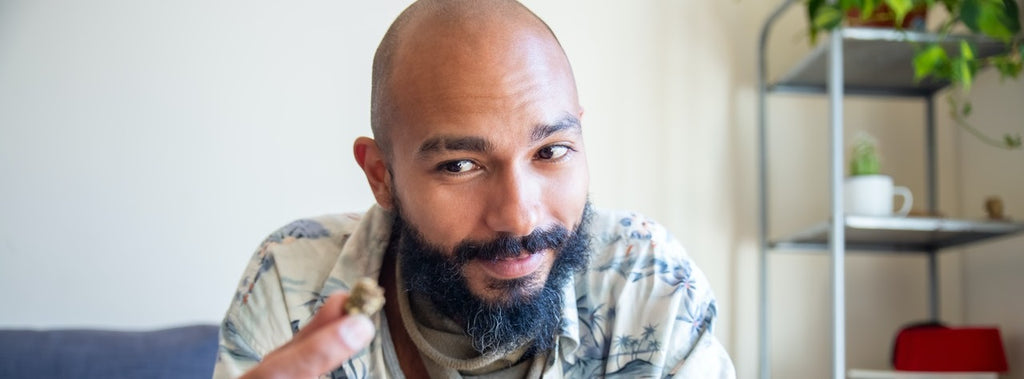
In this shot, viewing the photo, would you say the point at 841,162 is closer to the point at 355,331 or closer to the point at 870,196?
the point at 870,196

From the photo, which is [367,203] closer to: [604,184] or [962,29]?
[604,184]

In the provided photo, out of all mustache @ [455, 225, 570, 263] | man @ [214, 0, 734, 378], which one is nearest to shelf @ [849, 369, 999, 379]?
→ man @ [214, 0, 734, 378]

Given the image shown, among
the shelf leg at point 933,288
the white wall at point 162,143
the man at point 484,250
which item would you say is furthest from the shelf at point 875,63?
the man at point 484,250

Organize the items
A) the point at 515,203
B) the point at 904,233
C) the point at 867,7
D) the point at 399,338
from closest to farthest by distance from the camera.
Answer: the point at 515,203
the point at 399,338
the point at 867,7
the point at 904,233

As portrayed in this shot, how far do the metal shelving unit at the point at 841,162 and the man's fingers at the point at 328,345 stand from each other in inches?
57.9

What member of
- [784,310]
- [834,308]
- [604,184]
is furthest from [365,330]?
[784,310]

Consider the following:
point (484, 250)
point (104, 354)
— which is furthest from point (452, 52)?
point (104, 354)

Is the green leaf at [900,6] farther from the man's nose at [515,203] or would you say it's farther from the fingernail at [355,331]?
the fingernail at [355,331]

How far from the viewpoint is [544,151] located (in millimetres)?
1037

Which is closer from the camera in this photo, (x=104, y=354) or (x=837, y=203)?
(x=104, y=354)

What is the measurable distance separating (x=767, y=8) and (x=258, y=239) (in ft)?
4.23

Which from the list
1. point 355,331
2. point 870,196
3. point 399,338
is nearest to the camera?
point 355,331

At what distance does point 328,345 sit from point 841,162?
5.09ft

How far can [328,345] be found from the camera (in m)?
0.64
